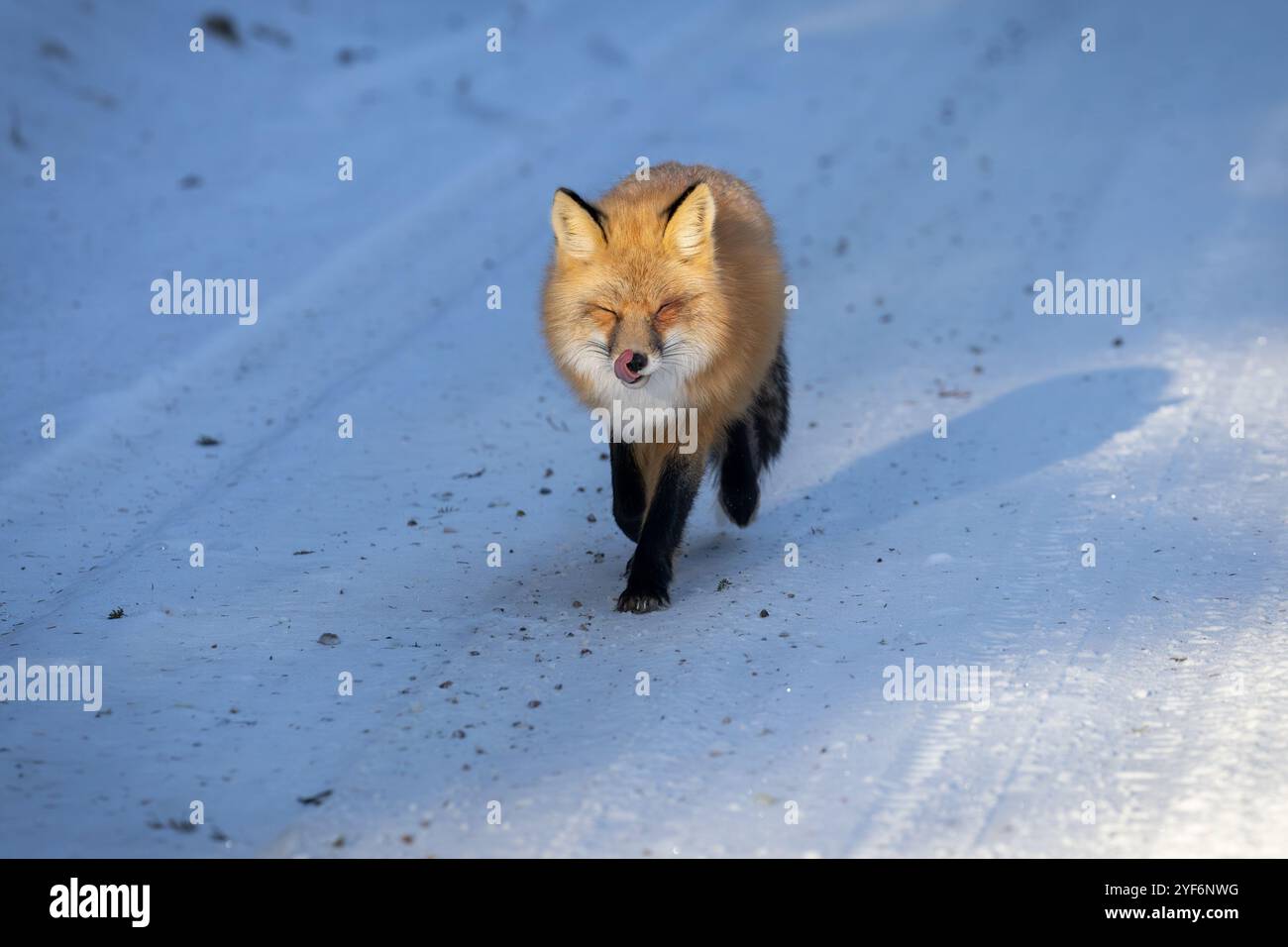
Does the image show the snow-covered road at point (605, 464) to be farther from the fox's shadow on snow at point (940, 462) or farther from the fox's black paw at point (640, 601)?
the fox's black paw at point (640, 601)

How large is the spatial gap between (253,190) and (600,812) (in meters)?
8.09

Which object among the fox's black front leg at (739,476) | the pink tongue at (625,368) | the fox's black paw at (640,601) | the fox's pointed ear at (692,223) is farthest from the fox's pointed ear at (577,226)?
the fox's black paw at (640,601)

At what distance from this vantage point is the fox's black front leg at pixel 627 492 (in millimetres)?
5906

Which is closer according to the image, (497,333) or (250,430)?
(250,430)

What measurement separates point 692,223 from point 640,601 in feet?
5.25

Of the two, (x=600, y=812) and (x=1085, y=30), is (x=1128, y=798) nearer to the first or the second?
(x=600, y=812)

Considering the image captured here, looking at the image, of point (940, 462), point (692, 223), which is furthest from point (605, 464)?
point (692, 223)

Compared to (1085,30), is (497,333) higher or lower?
lower

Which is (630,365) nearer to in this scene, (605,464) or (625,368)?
(625,368)

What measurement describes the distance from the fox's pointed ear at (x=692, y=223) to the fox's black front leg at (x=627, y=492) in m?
1.01

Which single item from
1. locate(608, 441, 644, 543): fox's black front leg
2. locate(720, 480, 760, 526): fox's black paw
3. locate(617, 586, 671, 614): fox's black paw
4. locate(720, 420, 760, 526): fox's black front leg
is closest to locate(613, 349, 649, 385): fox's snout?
locate(608, 441, 644, 543): fox's black front leg

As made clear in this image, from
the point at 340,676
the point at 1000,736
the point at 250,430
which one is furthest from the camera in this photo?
the point at 250,430
